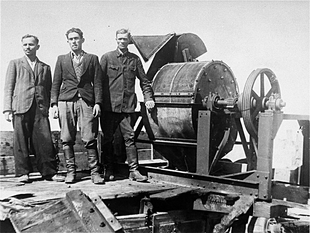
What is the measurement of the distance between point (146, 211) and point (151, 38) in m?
3.52

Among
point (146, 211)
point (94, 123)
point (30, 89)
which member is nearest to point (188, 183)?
point (146, 211)

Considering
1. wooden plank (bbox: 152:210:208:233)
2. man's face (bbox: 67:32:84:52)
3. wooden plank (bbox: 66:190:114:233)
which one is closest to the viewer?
wooden plank (bbox: 66:190:114:233)

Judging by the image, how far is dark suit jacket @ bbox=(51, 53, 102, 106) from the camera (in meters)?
5.61

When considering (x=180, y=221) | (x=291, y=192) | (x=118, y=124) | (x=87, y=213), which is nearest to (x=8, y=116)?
(x=118, y=124)

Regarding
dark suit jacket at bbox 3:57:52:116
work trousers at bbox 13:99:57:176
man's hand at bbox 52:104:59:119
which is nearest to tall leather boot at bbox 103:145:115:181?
work trousers at bbox 13:99:57:176

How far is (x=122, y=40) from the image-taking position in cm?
598

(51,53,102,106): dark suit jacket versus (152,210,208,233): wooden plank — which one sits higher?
(51,53,102,106): dark suit jacket

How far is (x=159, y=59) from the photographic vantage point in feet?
23.7

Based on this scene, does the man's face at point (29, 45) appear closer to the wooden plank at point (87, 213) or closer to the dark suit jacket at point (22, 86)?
the dark suit jacket at point (22, 86)

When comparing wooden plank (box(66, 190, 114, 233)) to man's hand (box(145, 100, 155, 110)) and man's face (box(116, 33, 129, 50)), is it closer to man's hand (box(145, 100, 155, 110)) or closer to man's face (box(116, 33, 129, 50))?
man's hand (box(145, 100, 155, 110))

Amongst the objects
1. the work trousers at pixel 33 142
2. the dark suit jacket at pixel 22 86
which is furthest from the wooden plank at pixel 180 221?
Result: the dark suit jacket at pixel 22 86

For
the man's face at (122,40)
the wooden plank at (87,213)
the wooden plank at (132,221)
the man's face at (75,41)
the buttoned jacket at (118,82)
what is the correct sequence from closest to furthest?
1. the wooden plank at (87,213)
2. the wooden plank at (132,221)
3. the man's face at (75,41)
4. the man's face at (122,40)
5. the buttoned jacket at (118,82)

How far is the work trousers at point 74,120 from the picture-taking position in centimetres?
558

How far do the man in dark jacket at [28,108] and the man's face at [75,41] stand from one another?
0.52 metres
